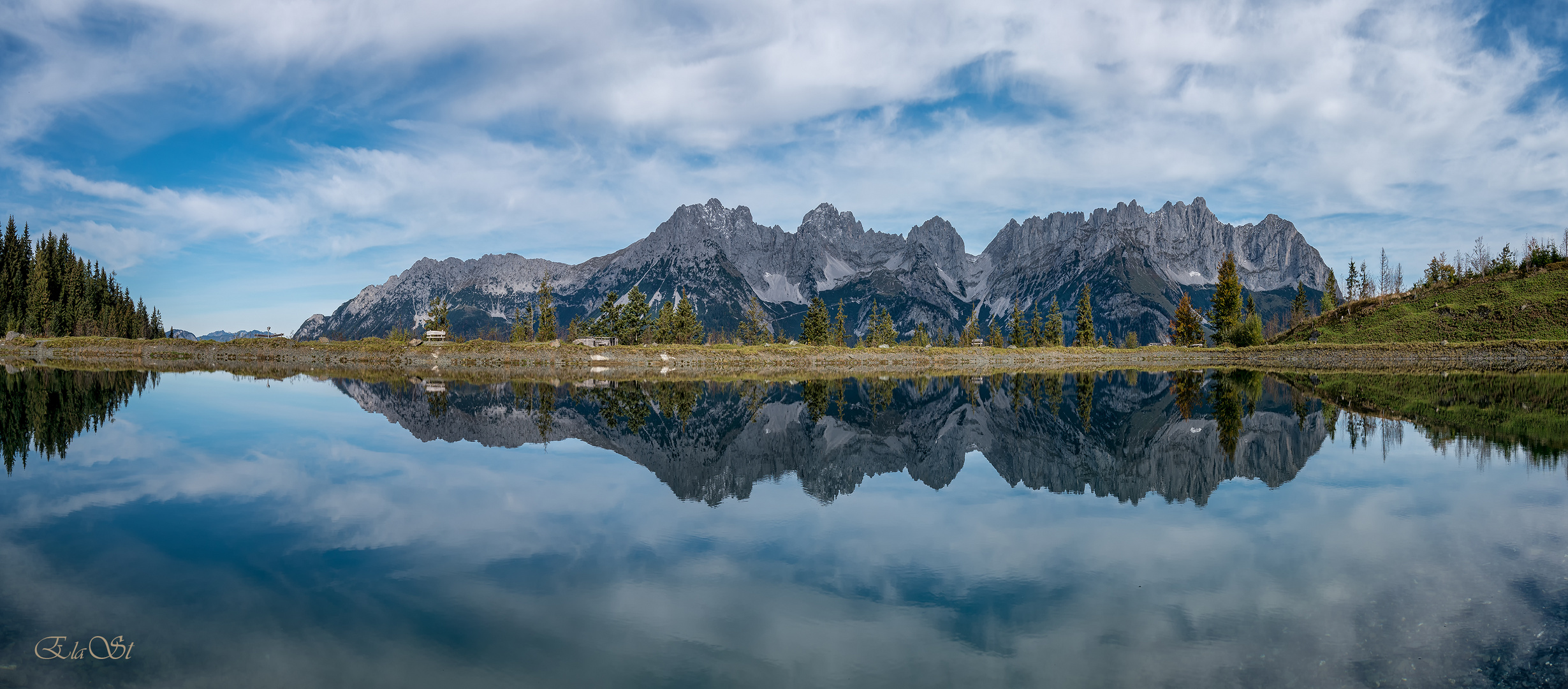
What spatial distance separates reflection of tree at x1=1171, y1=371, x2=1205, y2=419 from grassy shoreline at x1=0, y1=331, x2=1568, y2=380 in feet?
61.0

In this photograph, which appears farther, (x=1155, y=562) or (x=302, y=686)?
(x=1155, y=562)

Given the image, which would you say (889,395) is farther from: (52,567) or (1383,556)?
(52,567)

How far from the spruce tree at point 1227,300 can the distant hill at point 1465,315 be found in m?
8.92

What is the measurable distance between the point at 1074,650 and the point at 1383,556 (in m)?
7.05

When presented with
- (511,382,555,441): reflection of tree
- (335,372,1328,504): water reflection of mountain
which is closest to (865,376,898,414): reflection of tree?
(335,372,1328,504): water reflection of mountain

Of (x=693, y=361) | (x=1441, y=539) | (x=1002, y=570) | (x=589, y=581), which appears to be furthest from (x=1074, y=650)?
(x=693, y=361)

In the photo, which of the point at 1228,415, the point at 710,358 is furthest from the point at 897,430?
the point at 710,358

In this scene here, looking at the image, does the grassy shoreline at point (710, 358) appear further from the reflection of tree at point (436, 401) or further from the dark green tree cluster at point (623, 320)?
the reflection of tree at point (436, 401)

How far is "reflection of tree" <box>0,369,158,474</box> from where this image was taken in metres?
21.1

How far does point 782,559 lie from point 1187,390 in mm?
46348

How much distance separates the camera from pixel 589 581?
10.2 meters

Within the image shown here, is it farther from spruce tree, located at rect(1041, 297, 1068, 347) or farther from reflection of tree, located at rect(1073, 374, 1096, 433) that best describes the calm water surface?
spruce tree, located at rect(1041, 297, 1068, 347)

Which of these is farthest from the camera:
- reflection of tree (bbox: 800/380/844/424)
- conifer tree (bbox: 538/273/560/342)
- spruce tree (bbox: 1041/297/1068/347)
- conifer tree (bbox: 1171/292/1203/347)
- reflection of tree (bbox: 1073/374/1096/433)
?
spruce tree (bbox: 1041/297/1068/347)

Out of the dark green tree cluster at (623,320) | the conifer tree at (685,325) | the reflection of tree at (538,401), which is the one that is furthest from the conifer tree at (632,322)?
the reflection of tree at (538,401)
